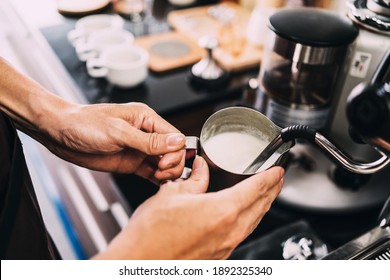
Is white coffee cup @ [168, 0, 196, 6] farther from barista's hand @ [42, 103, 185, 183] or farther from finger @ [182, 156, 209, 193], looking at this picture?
finger @ [182, 156, 209, 193]

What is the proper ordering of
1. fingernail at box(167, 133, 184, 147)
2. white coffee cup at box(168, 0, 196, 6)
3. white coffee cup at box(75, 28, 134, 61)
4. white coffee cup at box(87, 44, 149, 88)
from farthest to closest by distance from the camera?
white coffee cup at box(168, 0, 196, 6) → white coffee cup at box(75, 28, 134, 61) → white coffee cup at box(87, 44, 149, 88) → fingernail at box(167, 133, 184, 147)

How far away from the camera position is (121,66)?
966 millimetres

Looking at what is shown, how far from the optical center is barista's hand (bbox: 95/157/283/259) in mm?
420

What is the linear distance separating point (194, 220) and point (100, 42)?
0.80 meters

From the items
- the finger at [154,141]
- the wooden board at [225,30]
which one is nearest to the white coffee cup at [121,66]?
the wooden board at [225,30]

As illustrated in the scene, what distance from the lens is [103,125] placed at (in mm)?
575

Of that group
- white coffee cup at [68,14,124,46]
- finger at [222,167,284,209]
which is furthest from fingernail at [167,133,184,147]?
white coffee cup at [68,14,124,46]

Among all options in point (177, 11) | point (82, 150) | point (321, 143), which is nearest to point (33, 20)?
point (177, 11)

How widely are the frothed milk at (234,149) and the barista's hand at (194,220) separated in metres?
0.05

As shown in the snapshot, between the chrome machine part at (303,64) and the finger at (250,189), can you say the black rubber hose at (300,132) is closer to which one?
the finger at (250,189)

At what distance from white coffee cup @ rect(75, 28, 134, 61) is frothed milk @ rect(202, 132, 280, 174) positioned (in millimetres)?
660

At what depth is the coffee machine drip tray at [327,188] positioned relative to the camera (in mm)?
706

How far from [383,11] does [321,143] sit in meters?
0.30
